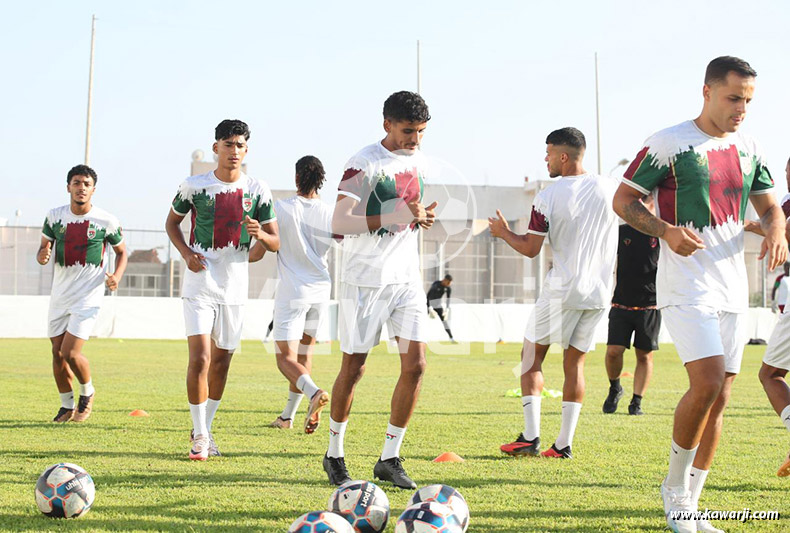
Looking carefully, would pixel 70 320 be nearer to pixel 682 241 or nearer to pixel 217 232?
pixel 217 232

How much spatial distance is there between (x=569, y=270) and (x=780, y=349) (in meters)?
1.70

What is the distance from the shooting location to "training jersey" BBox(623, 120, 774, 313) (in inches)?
179

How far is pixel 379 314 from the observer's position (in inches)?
231

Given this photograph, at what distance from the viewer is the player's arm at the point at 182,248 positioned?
6.93 meters

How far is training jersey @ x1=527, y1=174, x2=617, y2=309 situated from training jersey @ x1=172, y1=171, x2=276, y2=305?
7.52 ft

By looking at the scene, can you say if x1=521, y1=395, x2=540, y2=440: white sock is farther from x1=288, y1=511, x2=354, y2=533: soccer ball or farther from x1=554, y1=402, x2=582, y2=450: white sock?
x1=288, y1=511, x2=354, y2=533: soccer ball

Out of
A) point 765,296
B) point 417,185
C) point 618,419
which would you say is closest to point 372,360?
point 618,419

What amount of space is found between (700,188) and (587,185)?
2531 mm

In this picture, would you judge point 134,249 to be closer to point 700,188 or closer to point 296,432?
point 296,432

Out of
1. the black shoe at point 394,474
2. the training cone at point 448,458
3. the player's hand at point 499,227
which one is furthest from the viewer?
the training cone at point 448,458

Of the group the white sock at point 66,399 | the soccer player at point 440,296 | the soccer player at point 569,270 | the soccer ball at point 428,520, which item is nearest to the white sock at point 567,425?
the soccer player at point 569,270

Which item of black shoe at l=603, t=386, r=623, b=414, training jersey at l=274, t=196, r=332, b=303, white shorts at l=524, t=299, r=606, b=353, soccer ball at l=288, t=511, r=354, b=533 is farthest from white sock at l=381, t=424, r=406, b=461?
black shoe at l=603, t=386, r=623, b=414

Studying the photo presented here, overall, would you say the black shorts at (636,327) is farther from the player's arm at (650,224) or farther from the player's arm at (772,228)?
the player's arm at (650,224)

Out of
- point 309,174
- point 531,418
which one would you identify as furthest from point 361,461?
point 309,174
